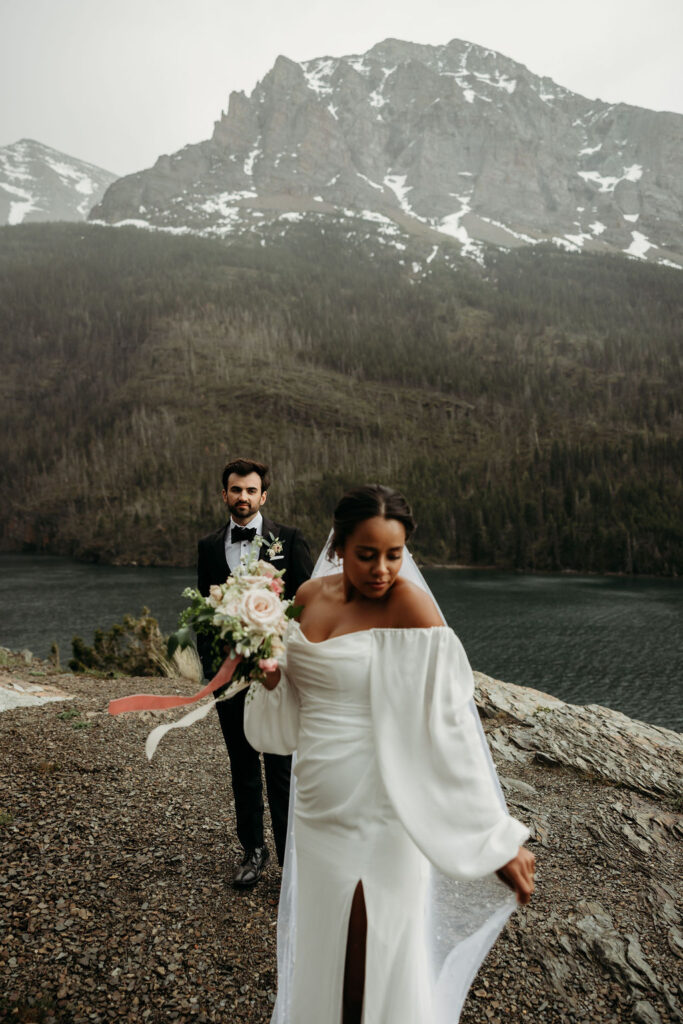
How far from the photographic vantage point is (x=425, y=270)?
18188 cm

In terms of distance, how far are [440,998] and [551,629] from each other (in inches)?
1579

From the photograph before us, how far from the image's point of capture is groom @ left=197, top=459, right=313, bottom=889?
3.99m

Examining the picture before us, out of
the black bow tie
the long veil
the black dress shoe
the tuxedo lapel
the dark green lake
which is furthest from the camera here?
the dark green lake

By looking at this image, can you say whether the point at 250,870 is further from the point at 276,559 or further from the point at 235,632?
the point at 235,632

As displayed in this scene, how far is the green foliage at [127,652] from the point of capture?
13914 mm

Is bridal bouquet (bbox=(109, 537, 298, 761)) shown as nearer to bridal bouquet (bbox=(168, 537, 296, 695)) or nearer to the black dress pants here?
bridal bouquet (bbox=(168, 537, 296, 695))

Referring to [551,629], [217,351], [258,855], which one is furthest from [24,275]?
[258,855]

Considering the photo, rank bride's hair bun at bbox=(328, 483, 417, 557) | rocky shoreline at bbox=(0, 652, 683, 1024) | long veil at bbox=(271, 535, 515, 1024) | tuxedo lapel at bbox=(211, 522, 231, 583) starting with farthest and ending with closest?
tuxedo lapel at bbox=(211, 522, 231, 583), rocky shoreline at bbox=(0, 652, 683, 1024), long veil at bbox=(271, 535, 515, 1024), bride's hair bun at bbox=(328, 483, 417, 557)

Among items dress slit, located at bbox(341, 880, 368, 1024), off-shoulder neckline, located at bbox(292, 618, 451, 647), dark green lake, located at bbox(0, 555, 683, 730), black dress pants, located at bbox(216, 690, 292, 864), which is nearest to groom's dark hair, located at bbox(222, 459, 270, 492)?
black dress pants, located at bbox(216, 690, 292, 864)

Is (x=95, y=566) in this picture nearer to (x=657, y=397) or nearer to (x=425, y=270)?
(x=657, y=397)

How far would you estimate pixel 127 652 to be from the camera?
1437 centimetres

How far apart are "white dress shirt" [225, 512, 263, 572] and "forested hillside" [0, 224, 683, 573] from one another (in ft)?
241

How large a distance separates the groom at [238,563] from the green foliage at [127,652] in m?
9.80

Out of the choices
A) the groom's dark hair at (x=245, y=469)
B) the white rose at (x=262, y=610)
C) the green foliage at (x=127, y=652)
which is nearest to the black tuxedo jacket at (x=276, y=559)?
the groom's dark hair at (x=245, y=469)
